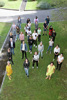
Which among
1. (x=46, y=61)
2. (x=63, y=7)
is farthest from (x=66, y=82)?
(x=63, y=7)

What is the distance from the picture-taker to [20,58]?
10.5m

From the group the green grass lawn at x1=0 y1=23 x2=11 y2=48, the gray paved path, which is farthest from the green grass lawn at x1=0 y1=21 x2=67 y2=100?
the gray paved path

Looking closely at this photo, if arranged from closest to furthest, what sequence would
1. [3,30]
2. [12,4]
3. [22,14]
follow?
1. [3,30]
2. [22,14]
3. [12,4]

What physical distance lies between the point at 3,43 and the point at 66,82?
24.6 ft

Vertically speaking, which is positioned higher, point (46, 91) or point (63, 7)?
point (63, 7)

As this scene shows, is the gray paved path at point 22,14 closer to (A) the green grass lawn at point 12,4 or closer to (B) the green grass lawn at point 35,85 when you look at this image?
(A) the green grass lawn at point 12,4

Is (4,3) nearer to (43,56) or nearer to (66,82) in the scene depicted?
(43,56)

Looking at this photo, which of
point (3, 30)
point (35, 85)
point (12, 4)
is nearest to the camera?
point (35, 85)

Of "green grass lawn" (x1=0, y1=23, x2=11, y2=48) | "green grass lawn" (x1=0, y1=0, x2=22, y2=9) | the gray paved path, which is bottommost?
"green grass lawn" (x1=0, y1=23, x2=11, y2=48)

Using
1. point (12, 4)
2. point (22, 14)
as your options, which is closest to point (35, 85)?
point (22, 14)

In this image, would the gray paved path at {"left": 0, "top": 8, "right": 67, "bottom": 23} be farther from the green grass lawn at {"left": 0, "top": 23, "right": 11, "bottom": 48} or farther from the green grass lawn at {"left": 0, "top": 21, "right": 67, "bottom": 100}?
the green grass lawn at {"left": 0, "top": 21, "right": 67, "bottom": 100}

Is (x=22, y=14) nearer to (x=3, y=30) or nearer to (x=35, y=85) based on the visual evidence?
(x=3, y=30)

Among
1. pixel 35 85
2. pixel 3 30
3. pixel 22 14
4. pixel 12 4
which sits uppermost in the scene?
pixel 12 4

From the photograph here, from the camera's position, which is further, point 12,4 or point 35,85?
point 12,4
